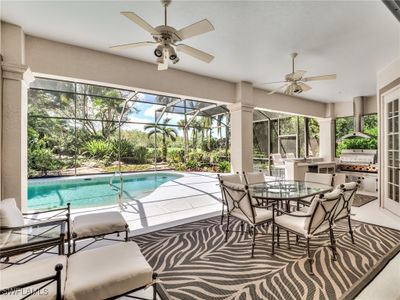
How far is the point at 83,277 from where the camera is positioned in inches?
55.4

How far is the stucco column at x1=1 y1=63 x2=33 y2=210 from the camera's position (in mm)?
2641

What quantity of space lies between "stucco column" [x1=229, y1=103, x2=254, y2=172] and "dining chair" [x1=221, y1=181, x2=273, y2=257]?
6.86ft

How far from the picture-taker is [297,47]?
3.30 meters

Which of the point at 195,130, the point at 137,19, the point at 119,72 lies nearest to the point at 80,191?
the point at 119,72

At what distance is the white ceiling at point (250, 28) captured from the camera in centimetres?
235

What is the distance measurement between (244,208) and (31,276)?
85.2 inches

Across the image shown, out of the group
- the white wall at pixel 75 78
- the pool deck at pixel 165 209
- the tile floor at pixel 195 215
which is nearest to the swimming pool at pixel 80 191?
the pool deck at pixel 165 209

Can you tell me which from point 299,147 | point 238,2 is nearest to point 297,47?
point 238,2

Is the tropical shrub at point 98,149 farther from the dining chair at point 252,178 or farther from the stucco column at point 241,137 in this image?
the dining chair at point 252,178

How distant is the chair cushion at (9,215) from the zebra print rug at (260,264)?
141 cm

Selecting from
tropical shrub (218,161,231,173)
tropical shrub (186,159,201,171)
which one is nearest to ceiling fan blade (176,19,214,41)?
tropical shrub (218,161,231,173)

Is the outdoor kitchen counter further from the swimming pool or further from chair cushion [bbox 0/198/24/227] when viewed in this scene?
chair cushion [bbox 0/198/24/227]

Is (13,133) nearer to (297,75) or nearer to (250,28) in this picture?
(250,28)

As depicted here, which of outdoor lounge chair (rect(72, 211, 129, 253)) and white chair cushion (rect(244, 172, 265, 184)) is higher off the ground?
white chair cushion (rect(244, 172, 265, 184))
